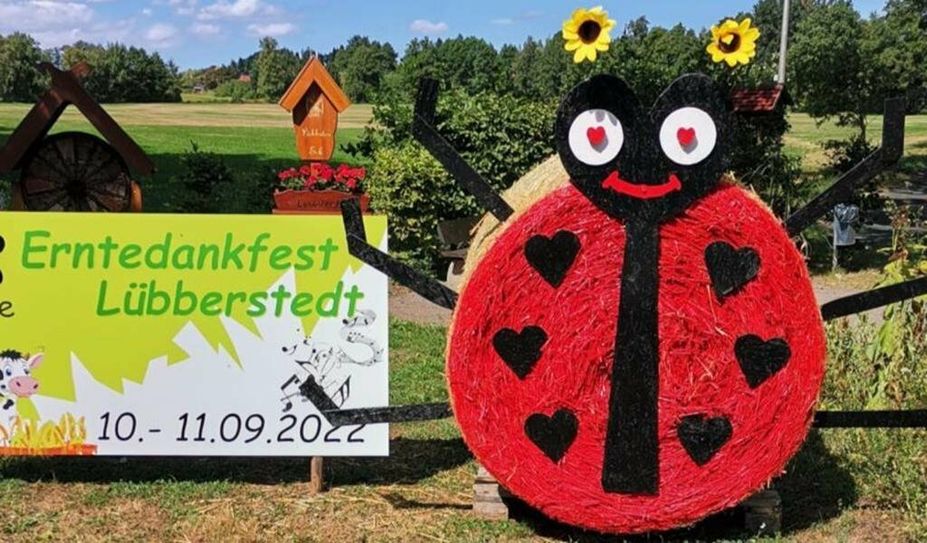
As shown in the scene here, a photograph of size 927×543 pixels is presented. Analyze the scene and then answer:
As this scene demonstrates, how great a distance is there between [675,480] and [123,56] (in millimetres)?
69408

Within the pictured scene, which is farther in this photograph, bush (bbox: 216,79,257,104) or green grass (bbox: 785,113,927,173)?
bush (bbox: 216,79,257,104)

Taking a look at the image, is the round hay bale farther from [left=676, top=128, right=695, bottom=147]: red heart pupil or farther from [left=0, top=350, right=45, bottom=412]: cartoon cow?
[left=0, top=350, right=45, bottom=412]: cartoon cow

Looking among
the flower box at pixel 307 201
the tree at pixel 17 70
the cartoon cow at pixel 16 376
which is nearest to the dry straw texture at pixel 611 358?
the cartoon cow at pixel 16 376

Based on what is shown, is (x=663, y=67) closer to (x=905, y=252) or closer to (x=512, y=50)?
(x=905, y=252)

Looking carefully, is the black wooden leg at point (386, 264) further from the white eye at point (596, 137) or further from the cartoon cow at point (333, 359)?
the white eye at point (596, 137)

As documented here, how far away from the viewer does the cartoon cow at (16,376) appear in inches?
188

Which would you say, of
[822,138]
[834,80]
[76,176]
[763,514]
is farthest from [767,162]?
[822,138]

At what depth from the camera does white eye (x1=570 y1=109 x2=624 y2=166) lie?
152 inches

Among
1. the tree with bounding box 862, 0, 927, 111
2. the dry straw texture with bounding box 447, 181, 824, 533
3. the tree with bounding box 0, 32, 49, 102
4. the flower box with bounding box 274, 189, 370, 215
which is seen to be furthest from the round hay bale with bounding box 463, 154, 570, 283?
the tree with bounding box 0, 32, 49, 102

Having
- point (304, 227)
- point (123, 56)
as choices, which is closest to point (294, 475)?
point (304, 227)

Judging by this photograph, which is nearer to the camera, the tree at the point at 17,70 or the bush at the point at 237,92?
the tree at the point at 17,70

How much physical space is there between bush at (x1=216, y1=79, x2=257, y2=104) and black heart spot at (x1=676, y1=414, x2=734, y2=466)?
75.7m

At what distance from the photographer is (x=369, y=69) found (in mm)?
77062

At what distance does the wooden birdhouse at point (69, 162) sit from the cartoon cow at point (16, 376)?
10.7ft
